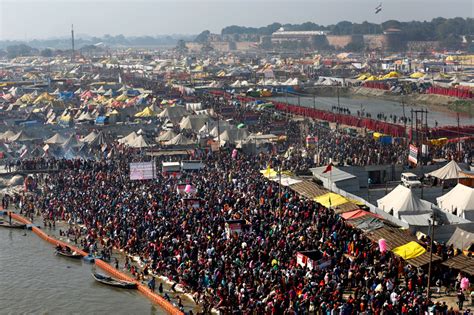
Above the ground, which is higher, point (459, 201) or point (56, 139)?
point (459, 201)

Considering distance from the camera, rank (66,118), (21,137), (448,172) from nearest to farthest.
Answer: (448,172) → (21,137) → (66,118)

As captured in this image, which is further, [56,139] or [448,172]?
[56,139]

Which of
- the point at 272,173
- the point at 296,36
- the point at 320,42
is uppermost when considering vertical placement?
the point at 296,36

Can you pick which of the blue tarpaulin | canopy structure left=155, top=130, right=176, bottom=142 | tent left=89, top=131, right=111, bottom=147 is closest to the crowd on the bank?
canopy structure left=155, top=130, right=176, bottom=142

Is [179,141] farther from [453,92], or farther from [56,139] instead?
[453,92]

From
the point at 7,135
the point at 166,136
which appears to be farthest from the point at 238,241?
the point at 7,135

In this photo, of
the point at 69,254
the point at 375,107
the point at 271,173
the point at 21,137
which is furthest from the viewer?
the point at 375,107

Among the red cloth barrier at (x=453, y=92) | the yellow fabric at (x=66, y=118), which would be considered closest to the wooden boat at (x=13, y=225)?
the yellow fabric at (x=66, y=118)
